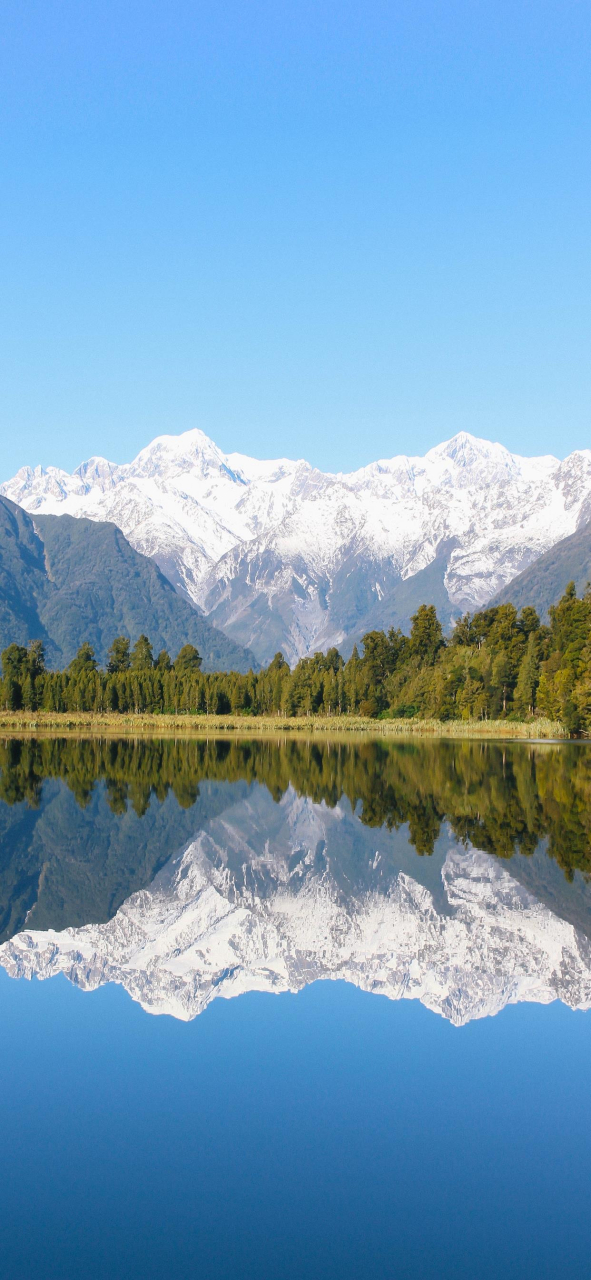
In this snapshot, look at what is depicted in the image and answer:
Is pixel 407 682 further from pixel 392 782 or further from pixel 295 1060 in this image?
pixel 295 1060

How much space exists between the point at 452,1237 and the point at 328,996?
24.0 ft

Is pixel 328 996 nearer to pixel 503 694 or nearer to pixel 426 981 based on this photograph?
pixel 426 981

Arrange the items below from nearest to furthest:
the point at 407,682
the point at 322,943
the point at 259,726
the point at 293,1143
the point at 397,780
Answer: the point at 293,1143 → the point at 322,943 → the point at 397,780 → the point at 259,726 → the point at 407,682

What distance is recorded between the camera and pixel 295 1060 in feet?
46.1

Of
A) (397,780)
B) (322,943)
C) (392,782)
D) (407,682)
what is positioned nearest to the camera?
(322,943)

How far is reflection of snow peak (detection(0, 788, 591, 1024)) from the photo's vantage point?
17203 millimetres

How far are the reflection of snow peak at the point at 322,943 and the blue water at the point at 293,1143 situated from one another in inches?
35.2

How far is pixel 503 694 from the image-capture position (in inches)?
6097

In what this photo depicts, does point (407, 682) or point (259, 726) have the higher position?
point (407, 682)

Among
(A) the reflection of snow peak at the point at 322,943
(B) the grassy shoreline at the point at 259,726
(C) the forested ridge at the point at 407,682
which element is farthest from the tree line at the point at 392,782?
(C) the forested ridge at the point at 407,682

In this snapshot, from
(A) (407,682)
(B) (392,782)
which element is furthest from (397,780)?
(A) (407,682)

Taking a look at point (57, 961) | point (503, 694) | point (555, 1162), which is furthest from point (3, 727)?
point (555, 1162)

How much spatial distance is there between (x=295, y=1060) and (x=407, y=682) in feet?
563

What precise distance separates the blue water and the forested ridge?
126627 millimetres
